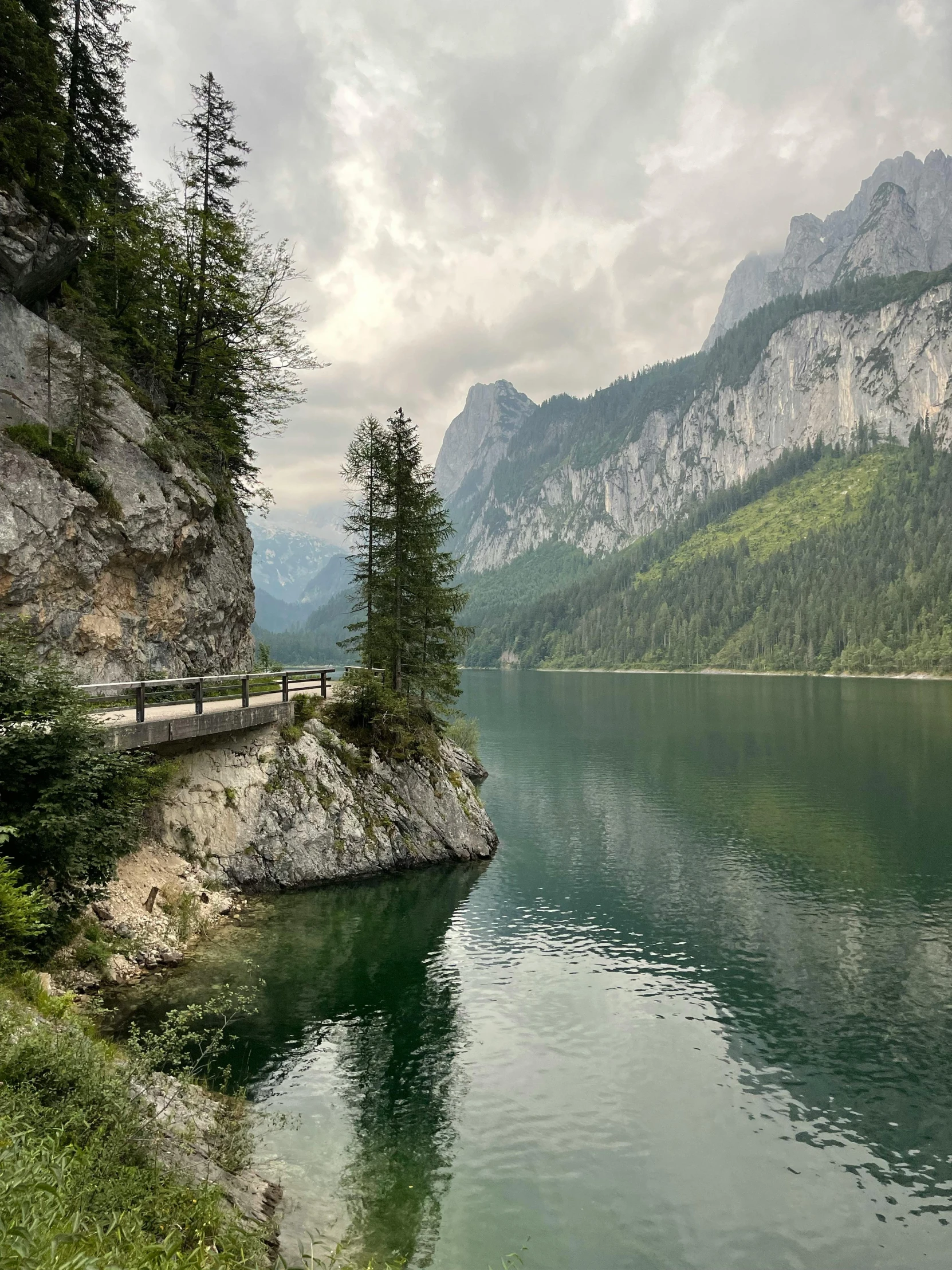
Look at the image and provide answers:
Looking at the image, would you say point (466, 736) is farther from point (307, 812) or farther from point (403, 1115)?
point (403, 1115)

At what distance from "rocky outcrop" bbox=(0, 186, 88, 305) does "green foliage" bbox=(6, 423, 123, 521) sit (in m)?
6.84

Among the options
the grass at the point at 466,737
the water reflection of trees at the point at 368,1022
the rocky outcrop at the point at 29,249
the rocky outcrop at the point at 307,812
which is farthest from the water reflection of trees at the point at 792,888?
the rocky outcrop at the point at 29,249

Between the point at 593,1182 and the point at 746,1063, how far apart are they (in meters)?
7.02

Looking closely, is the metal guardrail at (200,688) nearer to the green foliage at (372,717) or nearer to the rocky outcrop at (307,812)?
the green foliage at (372,717)

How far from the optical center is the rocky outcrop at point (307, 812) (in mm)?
27312

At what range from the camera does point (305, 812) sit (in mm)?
30406

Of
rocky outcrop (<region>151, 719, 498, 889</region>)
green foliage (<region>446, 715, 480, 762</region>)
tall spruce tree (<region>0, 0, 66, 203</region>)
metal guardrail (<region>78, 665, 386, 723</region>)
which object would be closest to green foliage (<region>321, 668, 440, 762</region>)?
rocky outcrop (<region>151, 719, 498, 889</region>)

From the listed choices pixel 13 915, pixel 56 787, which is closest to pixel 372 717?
pixel 56 787

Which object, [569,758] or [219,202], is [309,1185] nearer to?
Result: [219,202]

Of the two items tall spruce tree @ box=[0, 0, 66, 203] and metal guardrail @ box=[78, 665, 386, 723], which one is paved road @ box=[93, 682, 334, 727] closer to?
metal guardrail @ box=[78, 665, 386, 723]

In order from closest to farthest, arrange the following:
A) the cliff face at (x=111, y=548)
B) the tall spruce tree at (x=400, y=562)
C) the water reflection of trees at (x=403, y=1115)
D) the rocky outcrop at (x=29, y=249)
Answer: the water reflection of trees at (x=403, y=1115) → the cliff face at (x=111, y=548) → the rocky outcrop at (x=29, y=249) → the tall spruce tree at (x=400, y=562)

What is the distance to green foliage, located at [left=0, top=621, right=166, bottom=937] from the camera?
51.2 feet

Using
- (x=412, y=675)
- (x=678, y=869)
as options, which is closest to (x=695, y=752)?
(x=678, y=869)

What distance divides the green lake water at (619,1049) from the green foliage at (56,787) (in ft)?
13.7
